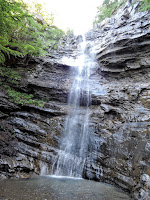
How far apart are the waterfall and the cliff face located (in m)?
0.39

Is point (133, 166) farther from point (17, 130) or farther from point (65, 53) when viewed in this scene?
point (65, 53)

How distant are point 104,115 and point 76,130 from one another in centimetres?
207

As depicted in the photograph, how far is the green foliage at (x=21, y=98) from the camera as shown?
9641 millimetres

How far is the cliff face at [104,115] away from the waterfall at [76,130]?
1.27 feet

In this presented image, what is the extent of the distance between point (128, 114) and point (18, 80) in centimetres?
895

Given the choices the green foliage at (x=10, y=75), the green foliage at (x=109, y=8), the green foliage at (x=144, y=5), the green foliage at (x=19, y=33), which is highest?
the green foliage at (x=109, y=8)

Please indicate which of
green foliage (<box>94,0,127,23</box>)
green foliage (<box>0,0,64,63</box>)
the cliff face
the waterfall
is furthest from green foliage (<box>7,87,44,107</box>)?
green foliage (<box>94,0,127,23</box>)

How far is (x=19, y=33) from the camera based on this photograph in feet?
35.7

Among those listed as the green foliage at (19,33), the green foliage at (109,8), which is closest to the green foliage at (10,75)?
the green foliage at (19,33)

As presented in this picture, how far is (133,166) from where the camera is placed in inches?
220

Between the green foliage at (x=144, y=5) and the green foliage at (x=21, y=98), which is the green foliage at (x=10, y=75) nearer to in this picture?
the green foliage at (x=21, y=98)

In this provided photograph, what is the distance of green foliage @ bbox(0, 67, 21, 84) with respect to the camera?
11.0m

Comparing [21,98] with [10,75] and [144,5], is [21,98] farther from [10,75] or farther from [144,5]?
[144,5]

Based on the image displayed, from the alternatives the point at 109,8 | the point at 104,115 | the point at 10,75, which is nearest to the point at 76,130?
the point at 104,115
